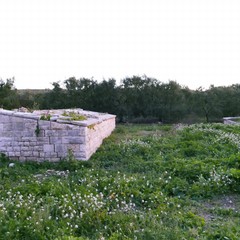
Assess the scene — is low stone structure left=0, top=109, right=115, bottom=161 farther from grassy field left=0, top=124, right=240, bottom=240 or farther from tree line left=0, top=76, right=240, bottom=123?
tree line left=0, top=76, right=240, bottom=123

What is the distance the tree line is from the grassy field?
1386cm

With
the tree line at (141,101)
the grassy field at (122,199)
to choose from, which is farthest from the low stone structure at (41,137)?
the tree line at (141,101)

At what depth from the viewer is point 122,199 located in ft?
17.9

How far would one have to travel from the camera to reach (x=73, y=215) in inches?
179

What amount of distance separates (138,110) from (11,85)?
29.2 feet

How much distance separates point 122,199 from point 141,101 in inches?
706

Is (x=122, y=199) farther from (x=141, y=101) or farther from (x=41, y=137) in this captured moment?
(x=141, y=101)

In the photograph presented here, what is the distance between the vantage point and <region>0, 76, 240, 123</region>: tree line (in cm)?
2278

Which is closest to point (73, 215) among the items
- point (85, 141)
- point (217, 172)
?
point (217, 172)

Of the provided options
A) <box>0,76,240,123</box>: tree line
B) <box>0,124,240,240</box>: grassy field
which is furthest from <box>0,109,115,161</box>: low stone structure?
<box>0,76,240,123</box>: tree line

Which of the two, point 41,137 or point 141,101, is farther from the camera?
point 141,101

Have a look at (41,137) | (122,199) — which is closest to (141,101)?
(41,137)

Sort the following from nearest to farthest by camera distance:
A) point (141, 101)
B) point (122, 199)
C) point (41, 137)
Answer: point (122, 199), point (41, 137), point (141, 101)

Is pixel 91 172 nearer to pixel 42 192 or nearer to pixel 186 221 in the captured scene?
pixel 42 192
